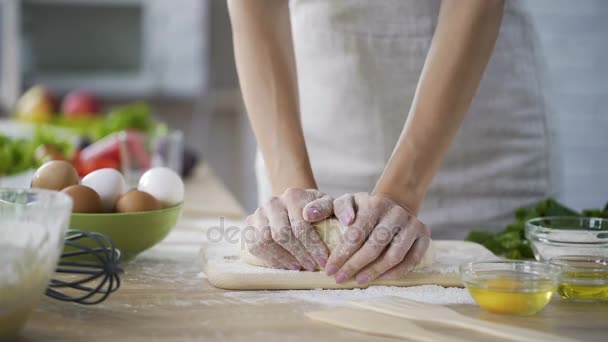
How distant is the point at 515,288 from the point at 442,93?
1.26 feet

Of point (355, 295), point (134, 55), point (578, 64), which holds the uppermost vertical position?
point (134, 55)

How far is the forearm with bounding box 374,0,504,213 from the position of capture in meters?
1.10

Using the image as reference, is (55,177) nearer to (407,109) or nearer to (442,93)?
(442,93)

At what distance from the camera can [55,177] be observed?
1.08 m

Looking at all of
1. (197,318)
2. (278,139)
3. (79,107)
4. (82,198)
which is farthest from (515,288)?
(79,107)

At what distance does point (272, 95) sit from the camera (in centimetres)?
122

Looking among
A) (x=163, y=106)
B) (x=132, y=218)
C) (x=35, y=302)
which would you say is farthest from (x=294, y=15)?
(x=163, y=106)

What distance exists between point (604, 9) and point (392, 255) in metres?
2.65

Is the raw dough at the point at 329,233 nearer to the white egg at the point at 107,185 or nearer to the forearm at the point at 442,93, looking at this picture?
the forearm at the point at 442,93

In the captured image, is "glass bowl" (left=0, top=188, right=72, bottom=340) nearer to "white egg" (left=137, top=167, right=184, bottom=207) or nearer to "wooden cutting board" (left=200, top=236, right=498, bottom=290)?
"wooden cutting board" (left=200, top=236, right=498, bottom=290)

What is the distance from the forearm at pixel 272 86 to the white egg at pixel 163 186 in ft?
0.51

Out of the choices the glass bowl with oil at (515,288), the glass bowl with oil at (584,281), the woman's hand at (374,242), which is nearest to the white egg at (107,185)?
the woman's hand at (374,242)

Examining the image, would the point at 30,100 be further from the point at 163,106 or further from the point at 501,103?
the point at 501,103

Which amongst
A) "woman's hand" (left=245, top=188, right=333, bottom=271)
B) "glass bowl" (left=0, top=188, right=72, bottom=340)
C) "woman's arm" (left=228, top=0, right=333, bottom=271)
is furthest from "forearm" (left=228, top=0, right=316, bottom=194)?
"glass bowl" (left=0, top=188, right=72, bottom=340)
